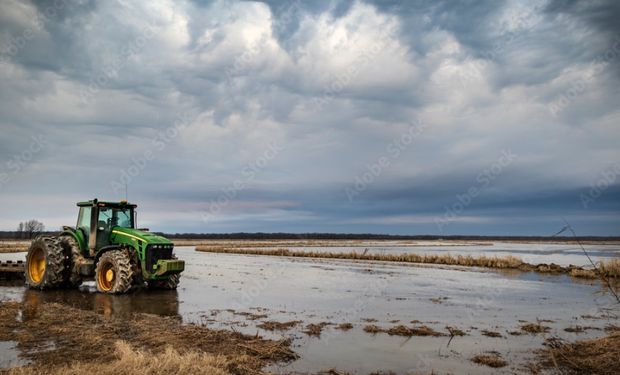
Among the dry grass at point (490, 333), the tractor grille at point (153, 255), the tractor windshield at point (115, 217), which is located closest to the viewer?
the dry grass at point (490, 333)

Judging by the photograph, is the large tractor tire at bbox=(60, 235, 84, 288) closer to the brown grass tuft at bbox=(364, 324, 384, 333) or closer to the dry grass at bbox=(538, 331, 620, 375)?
the brown grass tuft at bbox=(364, 324, 384, 333)

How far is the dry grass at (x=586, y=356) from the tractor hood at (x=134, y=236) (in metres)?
11.6

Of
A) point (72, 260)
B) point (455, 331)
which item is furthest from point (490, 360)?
point (72, 260)

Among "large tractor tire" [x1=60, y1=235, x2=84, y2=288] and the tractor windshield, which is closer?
"large tractor tire" [x1=60, y1=235, x2=84, y2=288]

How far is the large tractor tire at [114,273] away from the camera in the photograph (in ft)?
46.1

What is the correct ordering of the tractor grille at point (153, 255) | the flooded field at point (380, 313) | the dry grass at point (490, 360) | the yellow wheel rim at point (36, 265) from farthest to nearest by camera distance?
the yellow wheel rim at point (36, 265)
the tractor grille at point (153, 255)
the flooded field at point (380, 313)
the dry grass at point (490, 360)

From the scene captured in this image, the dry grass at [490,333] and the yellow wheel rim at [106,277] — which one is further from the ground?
the yellow wheel rim at [106,277]

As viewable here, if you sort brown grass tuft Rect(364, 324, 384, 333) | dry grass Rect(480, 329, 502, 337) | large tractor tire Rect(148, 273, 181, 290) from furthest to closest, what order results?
large tractor tire Rect(148, 273, 181, 290), brown grass tuft Rect(364, 324, 384, 333), dry grass Rect(480, 329, 502, 337)

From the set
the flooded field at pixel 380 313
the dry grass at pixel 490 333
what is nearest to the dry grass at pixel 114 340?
the flooded field at pixel 380 313

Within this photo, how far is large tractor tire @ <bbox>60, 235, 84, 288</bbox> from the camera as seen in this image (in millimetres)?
15656

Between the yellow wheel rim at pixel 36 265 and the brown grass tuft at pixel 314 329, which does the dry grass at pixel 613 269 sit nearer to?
the brown grass tuft at pixel 314 329

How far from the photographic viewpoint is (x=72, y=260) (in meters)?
15.9

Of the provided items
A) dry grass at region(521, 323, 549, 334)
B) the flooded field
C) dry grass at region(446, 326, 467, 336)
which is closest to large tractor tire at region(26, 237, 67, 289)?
the flooded field

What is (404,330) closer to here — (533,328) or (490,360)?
(490,360)
